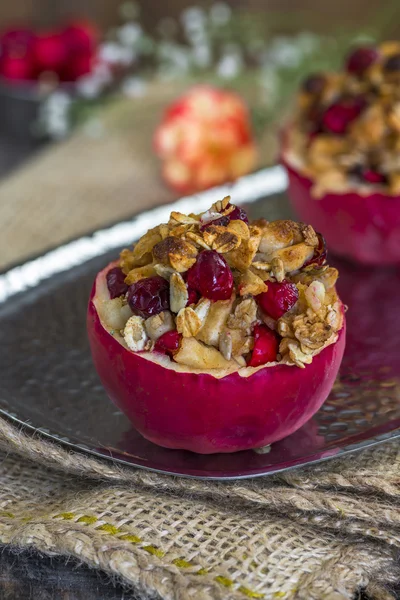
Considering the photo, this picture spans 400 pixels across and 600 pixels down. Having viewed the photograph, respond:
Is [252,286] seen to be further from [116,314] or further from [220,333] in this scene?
[116,314]

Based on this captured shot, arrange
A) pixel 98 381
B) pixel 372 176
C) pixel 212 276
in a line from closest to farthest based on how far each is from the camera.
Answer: pixel 212 276 → pixel 98 381 → pixel 372 176

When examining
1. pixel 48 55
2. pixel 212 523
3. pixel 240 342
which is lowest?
pixel 212 523

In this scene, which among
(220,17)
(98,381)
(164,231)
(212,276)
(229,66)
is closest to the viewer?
(212,276)

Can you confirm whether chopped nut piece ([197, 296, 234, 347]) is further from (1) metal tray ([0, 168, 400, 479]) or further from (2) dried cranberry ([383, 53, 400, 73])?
(2) dried cranberry ([383, 53, 400, 73])

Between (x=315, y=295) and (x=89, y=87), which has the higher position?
(x=89, y=87)

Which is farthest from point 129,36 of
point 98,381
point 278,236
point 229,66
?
point 278,236

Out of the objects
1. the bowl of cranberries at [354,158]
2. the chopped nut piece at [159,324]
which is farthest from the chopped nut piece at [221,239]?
the bowl of cranberries at [354,158]

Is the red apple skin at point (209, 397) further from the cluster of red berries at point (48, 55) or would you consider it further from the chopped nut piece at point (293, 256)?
the cluster of red berries at point (48, 55)
